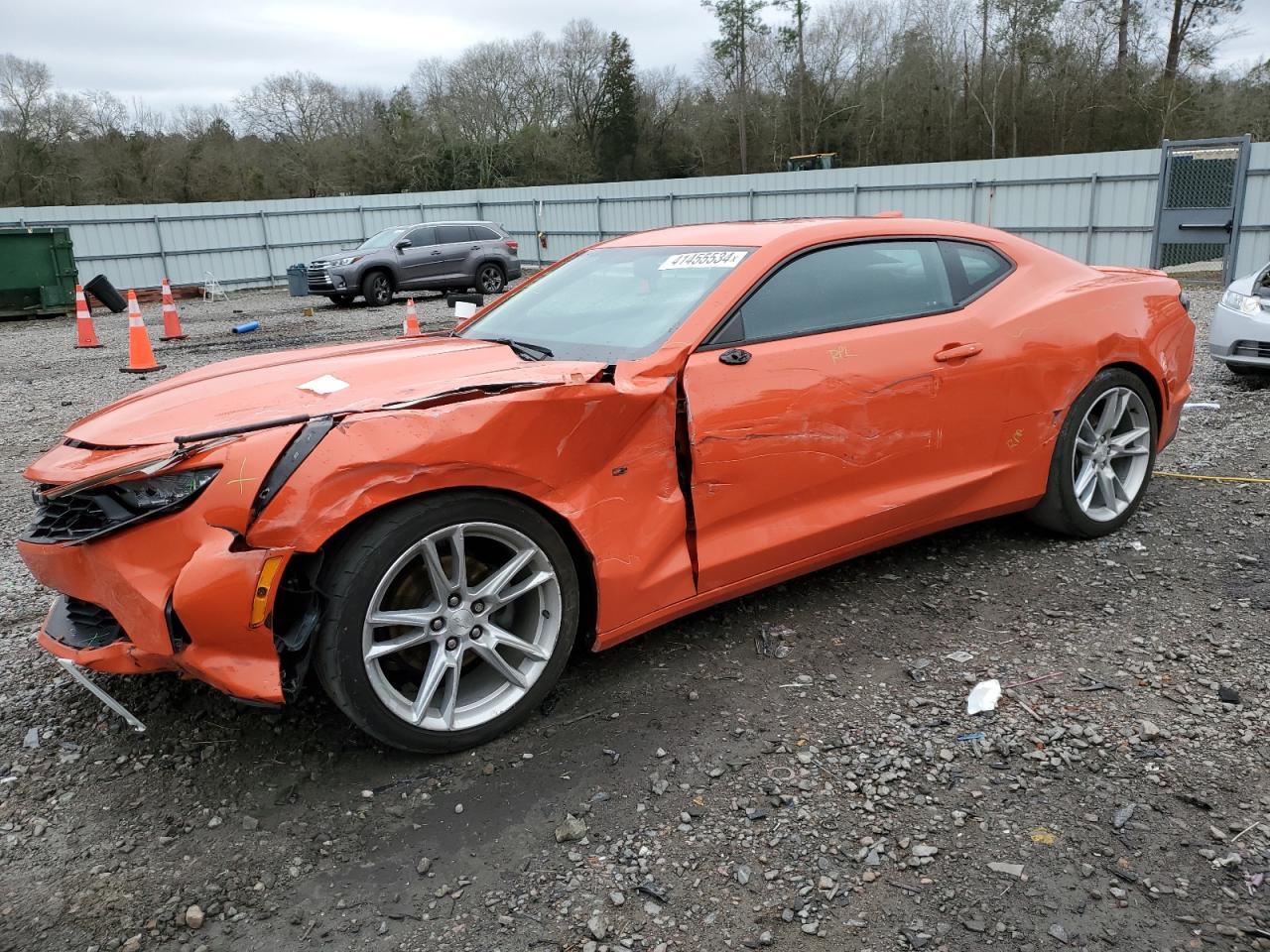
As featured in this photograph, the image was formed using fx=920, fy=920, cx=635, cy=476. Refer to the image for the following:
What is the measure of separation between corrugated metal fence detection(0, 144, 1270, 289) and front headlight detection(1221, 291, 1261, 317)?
29.1 feet

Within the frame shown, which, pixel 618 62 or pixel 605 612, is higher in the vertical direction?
pixel 618 62

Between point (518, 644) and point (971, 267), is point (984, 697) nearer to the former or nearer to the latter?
point (518, 644)

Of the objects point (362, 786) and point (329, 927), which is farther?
point (362, 786)

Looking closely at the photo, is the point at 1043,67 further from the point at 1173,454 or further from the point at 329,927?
the point at 329,927

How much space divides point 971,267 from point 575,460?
2210 mm

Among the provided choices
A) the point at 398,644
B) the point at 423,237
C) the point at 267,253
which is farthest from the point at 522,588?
the point at 267,253

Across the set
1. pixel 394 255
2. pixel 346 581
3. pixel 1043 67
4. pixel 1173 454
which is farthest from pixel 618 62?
pixel 346 581

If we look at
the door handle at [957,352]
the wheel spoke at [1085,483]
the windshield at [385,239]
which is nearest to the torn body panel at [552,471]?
the door handle at [957,352]

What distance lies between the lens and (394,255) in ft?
62.1

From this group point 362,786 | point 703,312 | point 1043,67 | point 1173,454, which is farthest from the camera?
point 1043,67

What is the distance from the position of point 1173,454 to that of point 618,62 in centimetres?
5124

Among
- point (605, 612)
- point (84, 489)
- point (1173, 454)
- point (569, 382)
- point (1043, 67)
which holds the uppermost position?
point (1043, 67)

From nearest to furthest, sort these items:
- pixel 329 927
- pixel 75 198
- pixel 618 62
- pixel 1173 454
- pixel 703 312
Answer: pixel 329 927, pixel 703 312, pixel 1173 454, pixel 75 198, pixel 618 62

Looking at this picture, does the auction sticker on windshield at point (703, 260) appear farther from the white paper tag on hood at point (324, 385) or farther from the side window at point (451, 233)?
the side window at point (451, 233)
